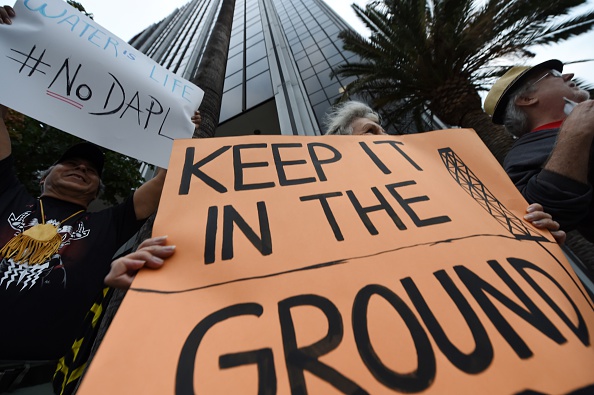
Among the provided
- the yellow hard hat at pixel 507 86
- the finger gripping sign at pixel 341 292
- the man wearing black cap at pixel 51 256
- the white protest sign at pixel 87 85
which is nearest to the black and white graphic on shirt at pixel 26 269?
the man wearing black cap at pixel 51 256

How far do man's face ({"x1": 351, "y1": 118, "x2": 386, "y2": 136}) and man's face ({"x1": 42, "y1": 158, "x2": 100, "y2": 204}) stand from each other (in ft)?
5.21

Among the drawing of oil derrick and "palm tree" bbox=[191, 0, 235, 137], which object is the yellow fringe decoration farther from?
the drawing of oil derrick

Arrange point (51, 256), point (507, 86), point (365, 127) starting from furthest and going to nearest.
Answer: point (365, 127) → point (507, 86) → point (51, 256)

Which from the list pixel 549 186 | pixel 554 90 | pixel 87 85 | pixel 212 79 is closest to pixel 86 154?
pixel 87 85

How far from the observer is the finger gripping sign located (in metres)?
0.56

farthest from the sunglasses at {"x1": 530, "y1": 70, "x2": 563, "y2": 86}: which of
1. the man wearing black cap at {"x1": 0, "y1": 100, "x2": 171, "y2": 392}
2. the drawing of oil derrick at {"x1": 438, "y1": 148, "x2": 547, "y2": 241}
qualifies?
the man wearing black cap at {"x1": 0, "y1": 100, "x2": 171, "y2": 392}

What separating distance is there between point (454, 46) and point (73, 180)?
598 centimetres

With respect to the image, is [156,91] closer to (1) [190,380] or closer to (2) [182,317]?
(2) [182,317]

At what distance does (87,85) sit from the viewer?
151 centimetres

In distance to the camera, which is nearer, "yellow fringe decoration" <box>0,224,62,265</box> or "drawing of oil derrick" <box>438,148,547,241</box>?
"drawing of oil derrick" <box>438,148,547,241</box>

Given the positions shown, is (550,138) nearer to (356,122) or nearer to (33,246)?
(356,122)

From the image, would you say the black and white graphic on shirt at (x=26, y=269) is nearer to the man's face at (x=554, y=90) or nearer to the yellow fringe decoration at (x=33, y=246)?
the yellow fringe decoration at (x=33, y=246)

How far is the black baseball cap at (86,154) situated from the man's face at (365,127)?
1.59m

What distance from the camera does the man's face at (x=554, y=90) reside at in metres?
1.45
